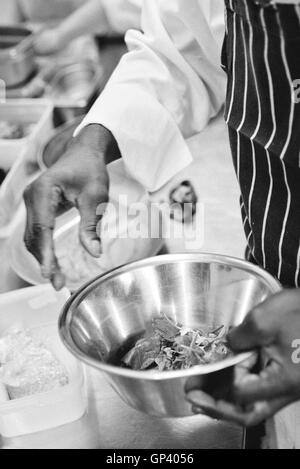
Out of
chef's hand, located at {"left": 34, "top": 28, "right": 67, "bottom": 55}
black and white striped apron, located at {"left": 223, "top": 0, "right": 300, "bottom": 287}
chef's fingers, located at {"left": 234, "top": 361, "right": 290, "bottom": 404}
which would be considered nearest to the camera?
chef's fingers, located at {"left": 234, "top": 361, "right": 290, "bottom": 404}

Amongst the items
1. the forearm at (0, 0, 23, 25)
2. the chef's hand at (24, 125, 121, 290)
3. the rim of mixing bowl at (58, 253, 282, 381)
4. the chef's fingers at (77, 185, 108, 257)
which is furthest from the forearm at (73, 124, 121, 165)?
the forearm at (0, 0, 23, 25)

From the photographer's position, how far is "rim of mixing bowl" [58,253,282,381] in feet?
3.12

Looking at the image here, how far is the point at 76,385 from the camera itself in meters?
1.35

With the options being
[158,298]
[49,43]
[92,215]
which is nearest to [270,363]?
[158,298]

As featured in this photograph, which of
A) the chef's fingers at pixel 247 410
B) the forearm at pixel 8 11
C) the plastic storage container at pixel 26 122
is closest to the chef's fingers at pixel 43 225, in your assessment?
the chef's fingers at pixel 247 410

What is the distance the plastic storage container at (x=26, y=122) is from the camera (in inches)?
101

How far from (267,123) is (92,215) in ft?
1.32

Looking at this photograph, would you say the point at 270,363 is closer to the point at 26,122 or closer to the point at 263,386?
the point at 263,386

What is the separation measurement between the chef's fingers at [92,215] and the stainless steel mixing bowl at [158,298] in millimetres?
75

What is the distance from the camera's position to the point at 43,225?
4.34 ft

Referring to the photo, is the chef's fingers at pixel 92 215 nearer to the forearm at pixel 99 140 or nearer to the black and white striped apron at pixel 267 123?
the forearm at pixel 99 140

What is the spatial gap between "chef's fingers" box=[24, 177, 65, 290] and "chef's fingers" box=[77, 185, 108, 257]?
2.6 inches

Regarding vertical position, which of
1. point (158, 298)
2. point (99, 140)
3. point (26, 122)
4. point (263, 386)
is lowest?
point (26, 122)

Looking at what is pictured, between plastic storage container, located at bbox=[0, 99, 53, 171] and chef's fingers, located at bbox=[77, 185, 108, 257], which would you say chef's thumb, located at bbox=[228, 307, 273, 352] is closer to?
chef's fingers, located at bbox=[77, 185, 108, 257]
